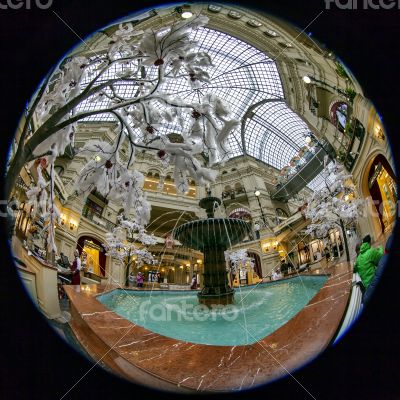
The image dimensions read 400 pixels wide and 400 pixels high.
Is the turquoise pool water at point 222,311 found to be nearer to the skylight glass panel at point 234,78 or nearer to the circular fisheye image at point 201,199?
the circular fisheye image at point 201,199

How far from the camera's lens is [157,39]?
917 mm

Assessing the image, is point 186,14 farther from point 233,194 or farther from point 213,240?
point 213,240

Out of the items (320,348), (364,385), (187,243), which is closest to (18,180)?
(187,243)

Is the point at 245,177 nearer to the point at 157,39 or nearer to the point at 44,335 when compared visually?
the point at 157,39

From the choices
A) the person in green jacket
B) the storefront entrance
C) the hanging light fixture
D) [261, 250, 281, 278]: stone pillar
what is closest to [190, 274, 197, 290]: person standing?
[261, 250, 281, 278]: stone pillar

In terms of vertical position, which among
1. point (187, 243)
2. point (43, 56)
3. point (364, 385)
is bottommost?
point (364, 385)

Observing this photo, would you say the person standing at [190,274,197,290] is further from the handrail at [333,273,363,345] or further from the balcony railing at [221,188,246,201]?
the handrail at [333,273,363,345]

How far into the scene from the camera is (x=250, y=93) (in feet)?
3.05

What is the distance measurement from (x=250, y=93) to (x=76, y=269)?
0.83 m

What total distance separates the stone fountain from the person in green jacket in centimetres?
40

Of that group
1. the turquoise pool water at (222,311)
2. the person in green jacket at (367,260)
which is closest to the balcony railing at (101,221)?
the turquoise pool water at (222,311)

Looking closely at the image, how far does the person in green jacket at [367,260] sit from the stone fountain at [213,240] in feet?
1.31

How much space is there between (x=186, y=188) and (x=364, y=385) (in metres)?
1.39

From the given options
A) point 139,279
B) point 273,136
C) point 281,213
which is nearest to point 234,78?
point 273,136
